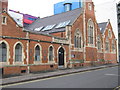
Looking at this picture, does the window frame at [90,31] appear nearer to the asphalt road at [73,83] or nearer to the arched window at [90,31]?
the arched window at [90,31]

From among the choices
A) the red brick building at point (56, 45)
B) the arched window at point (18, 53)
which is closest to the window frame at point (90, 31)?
the red brick building at point (56, 45)

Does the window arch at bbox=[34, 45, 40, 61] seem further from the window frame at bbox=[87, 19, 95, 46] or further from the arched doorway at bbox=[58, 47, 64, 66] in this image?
the window frame at bbox=[87, 19, 95, 46]

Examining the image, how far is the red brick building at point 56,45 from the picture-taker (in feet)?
55.0

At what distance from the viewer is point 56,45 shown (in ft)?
76.2

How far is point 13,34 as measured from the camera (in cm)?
1716

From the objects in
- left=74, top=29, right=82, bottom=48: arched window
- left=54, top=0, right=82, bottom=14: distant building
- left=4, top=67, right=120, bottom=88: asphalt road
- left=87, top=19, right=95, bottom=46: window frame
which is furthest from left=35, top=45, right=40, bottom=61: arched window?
left=54, top=0, right=82, bottom=14: distant building

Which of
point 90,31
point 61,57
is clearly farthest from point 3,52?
point 90,31

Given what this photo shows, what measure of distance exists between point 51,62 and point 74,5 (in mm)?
54559

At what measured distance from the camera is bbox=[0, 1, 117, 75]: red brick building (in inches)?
659

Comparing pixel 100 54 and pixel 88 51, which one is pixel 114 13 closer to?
pixel 100 54

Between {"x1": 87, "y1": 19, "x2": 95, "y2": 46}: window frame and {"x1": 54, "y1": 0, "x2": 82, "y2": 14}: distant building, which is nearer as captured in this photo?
{"x1": 87, "y1": 19, "x2": 95, "y2": 46}: window frame

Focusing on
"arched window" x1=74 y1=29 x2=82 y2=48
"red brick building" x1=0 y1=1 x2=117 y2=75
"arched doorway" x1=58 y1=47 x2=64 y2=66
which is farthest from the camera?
"arched window" x1=74 y1=29 x2=82 y2=48

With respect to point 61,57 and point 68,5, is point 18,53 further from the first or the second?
A: point 68,5

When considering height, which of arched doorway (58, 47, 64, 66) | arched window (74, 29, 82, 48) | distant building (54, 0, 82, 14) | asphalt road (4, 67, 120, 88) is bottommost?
asphalt road (4, 67, 120, 88)
